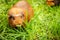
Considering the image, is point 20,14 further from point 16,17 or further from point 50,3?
point 50,3

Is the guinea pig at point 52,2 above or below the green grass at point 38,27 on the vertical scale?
above

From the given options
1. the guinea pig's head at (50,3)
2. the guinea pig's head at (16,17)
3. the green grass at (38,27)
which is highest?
the guinea pig's head at (50,3)

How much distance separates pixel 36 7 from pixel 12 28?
31.5 inches

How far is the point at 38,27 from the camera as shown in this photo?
126 inches

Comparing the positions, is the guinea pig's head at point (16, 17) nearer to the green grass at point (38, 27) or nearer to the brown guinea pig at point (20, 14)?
the brown guinea pig at point (20, 14)

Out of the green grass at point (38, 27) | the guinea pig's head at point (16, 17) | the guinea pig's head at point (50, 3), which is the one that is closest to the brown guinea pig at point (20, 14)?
the guinea pig's head at point (16, 17)

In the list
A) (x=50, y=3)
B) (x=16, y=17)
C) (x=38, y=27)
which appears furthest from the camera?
(x=50, y=3)

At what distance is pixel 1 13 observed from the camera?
3486 mm

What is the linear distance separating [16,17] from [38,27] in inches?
17.2

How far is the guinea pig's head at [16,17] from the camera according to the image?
2.96 meters

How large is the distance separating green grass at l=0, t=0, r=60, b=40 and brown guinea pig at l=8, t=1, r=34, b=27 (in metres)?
0.10

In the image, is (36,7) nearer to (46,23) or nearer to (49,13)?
(49,13)

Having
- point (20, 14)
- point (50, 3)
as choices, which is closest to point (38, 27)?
point (20, 14)

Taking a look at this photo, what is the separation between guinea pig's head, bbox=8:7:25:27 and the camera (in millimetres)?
2965
